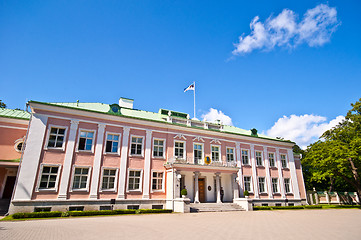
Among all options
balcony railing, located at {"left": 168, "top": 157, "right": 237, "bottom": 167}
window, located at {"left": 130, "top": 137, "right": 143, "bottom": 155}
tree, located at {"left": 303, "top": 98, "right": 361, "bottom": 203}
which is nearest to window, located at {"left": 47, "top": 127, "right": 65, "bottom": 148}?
window, located at {"left": 130, "top": 137, "right": 143, "bottom": 155}

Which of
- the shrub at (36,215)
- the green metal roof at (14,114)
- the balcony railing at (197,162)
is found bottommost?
the shrub at (36,215)

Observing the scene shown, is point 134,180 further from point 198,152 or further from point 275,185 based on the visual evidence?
point 275,185

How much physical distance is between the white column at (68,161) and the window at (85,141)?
718 mm

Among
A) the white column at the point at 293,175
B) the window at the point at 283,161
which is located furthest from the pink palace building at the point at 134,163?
the window at the point at 283,161

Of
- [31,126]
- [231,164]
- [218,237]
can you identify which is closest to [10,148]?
[31,126]

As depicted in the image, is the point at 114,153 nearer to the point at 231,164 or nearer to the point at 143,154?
the point at 143,154

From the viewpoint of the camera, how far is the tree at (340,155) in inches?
1126

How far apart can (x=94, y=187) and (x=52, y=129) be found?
7.10 metres

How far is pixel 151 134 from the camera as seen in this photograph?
964 inches

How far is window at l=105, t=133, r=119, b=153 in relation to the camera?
22.3 metres

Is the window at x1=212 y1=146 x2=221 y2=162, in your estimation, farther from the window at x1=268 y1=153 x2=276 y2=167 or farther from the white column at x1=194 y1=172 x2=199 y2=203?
the window at x1=268 y1=153 x2=276 y2=167

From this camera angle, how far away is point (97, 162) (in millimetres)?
21109

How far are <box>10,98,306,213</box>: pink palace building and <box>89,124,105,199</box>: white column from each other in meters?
0.09

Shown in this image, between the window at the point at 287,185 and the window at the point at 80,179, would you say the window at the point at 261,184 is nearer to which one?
the window at the point at 287,185
